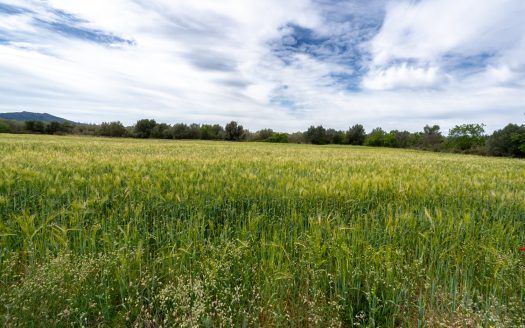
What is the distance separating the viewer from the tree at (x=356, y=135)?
8994 cm

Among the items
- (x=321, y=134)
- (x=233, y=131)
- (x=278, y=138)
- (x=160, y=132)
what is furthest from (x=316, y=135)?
(x=160, y=132)

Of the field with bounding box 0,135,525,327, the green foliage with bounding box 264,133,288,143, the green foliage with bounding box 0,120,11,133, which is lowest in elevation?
the field with bounding box 0,135,525,327

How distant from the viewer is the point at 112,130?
79.4m

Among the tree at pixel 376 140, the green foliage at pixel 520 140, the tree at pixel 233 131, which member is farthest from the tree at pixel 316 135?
the green foliage at pixel 520 140

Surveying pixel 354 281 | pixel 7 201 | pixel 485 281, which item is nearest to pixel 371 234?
pixel 354 281

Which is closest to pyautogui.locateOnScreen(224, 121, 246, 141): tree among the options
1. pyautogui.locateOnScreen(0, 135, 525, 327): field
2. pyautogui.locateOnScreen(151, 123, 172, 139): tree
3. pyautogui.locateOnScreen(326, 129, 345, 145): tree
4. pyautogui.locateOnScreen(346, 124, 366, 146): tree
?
pyautogui.locateOnScreen(151, 123, 172, 139): tree

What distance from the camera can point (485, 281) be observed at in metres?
2.41

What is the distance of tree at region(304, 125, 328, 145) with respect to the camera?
88125 millimetres

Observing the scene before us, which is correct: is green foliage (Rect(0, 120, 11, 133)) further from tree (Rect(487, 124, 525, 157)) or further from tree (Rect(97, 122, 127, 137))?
tree (Rect(487, 124, 525, 157))

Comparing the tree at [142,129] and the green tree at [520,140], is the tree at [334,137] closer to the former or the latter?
the green tree at [520,140]

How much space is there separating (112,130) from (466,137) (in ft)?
333

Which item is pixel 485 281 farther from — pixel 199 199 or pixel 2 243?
pixel 2 243

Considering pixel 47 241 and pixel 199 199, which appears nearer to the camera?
pixel 47 241

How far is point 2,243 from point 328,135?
90850mm
